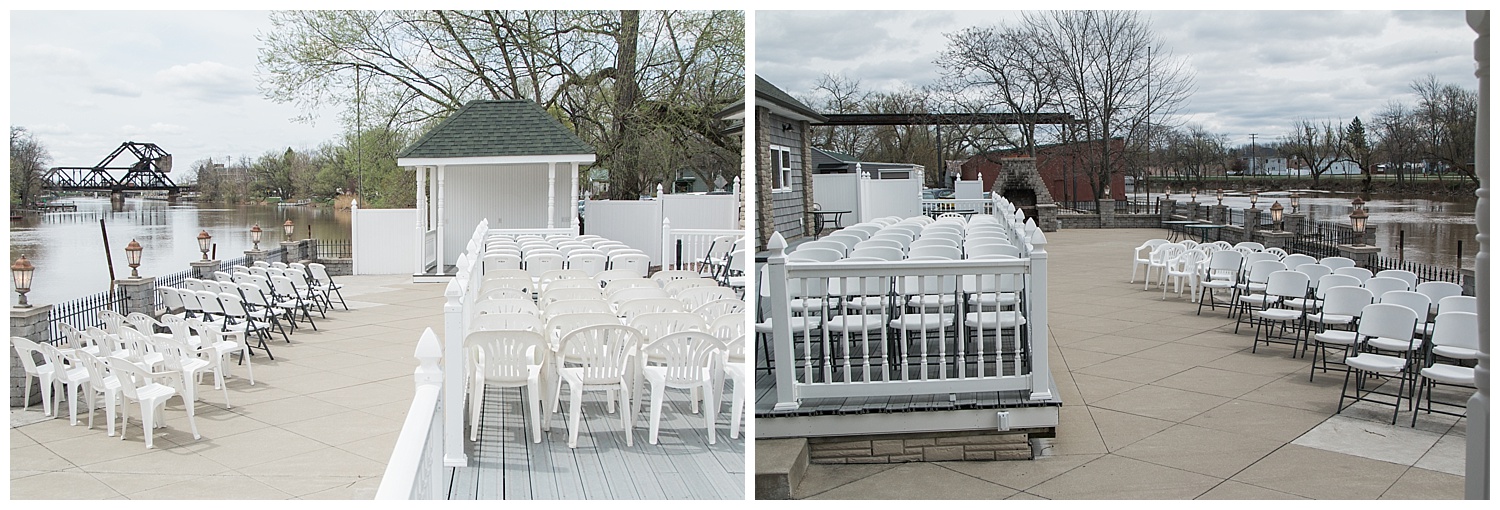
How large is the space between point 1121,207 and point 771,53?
76.8ft

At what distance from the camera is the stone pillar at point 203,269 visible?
48.1 ft

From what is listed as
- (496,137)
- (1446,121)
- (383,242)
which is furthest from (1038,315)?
(1446,121)

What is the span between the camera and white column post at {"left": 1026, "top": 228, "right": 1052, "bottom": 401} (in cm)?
452

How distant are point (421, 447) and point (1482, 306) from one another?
307 centimetres

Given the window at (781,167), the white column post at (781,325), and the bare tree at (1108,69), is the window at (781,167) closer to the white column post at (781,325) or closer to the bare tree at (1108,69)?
the white column post at (781,325)

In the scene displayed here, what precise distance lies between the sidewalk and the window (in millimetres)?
6451

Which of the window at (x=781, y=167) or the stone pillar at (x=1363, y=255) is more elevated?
the window at (x=781, y=167)

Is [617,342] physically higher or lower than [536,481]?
higher

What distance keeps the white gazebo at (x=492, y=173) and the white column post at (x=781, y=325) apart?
12.4 meters

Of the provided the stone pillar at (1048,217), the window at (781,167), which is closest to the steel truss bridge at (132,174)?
the window at (781,167)

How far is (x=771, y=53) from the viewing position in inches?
284

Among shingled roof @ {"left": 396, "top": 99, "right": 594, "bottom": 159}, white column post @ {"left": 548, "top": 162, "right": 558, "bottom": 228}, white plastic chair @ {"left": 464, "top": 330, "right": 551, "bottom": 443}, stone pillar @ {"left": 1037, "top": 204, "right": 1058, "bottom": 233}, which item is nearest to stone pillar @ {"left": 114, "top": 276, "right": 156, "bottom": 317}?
shingled roof @ {"left": 396, "top": 99, "right": 594, "bottom": 159}
